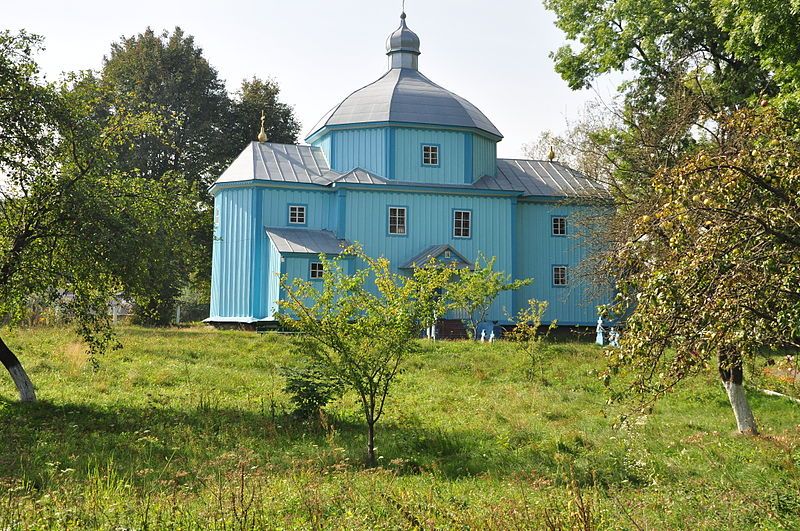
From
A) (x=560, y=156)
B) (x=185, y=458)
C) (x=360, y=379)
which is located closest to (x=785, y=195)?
(x=360, y=379)

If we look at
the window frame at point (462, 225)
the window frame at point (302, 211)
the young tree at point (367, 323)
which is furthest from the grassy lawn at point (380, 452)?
the window frame at point (462, 225)

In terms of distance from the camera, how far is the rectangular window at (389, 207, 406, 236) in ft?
86.9

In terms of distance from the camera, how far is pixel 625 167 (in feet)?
64.8

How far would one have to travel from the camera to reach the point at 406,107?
27.2m

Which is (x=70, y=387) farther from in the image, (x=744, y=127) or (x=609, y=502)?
(x=744, y=127)

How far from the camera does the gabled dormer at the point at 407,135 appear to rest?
88.0ft

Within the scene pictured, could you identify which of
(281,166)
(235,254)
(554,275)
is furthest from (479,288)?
(281,166)

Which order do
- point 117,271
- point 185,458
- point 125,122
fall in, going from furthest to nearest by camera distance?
point 125,122
point 117,271
point 185,458

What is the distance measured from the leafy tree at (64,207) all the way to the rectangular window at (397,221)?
14614 millimetres

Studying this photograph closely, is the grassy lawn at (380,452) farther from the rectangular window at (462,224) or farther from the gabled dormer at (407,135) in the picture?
the gabled dormer at (407,135)

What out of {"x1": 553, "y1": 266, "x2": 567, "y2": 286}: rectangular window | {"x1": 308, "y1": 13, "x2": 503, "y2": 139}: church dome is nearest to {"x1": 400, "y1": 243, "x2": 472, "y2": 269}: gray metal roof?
{"x1": 553, "y1": 266, "x2": 567, "y2": 286}: rectangular window

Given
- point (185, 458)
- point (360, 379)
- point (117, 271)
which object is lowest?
point (185, 458)

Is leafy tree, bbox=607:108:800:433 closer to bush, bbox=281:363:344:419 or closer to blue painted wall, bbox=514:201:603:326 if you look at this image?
bush, bbox=281:363:344:419

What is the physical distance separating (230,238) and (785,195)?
22.0 meters
